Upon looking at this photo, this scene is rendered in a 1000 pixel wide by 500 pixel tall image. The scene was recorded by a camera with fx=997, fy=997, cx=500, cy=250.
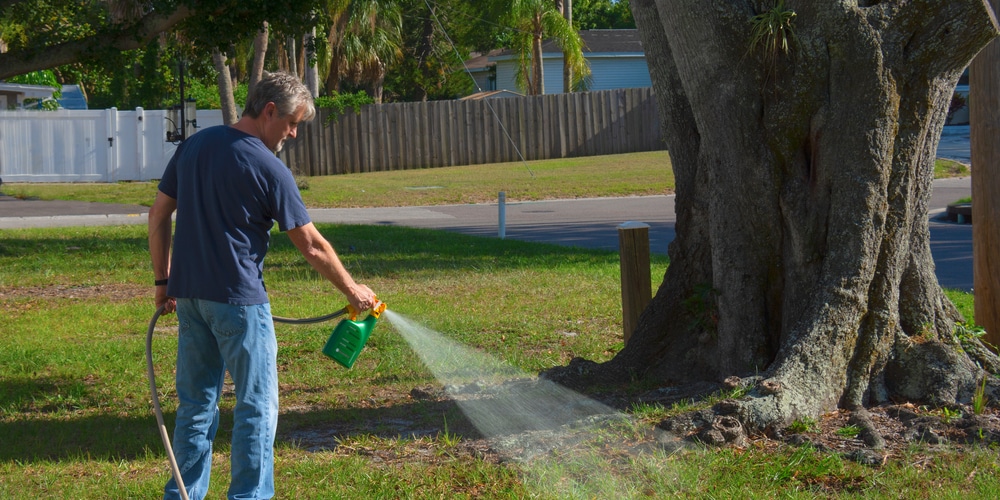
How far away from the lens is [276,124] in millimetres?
3809

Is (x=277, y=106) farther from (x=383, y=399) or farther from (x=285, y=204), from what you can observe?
(x=383, y=399)

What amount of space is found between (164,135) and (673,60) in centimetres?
2280

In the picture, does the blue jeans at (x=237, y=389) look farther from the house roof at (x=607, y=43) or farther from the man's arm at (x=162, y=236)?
the house roof at (x=607, y=43)

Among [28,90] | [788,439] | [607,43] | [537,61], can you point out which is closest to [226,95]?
[28,90]

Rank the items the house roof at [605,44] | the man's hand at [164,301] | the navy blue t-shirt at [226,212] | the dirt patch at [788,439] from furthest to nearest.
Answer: the house roof at [605,44] < the dirt patch at [788,439] < the man's hand at [164,301] < the navy blue t-shirt at [226,212]

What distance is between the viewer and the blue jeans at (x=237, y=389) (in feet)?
12.2

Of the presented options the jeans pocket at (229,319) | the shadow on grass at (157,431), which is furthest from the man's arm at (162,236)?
the shadow on grass at (157,431)

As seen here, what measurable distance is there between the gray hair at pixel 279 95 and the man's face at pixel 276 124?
2 centimetres

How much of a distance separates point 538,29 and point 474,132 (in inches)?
202

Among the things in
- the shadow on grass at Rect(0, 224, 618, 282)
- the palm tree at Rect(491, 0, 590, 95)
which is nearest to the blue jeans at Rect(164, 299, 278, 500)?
the shadow on grass at Rect(0, 224, 618, 282)

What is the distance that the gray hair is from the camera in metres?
3.76

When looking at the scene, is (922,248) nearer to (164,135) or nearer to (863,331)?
(863,331)

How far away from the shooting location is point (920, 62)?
4.82m

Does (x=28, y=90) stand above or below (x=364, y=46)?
below
